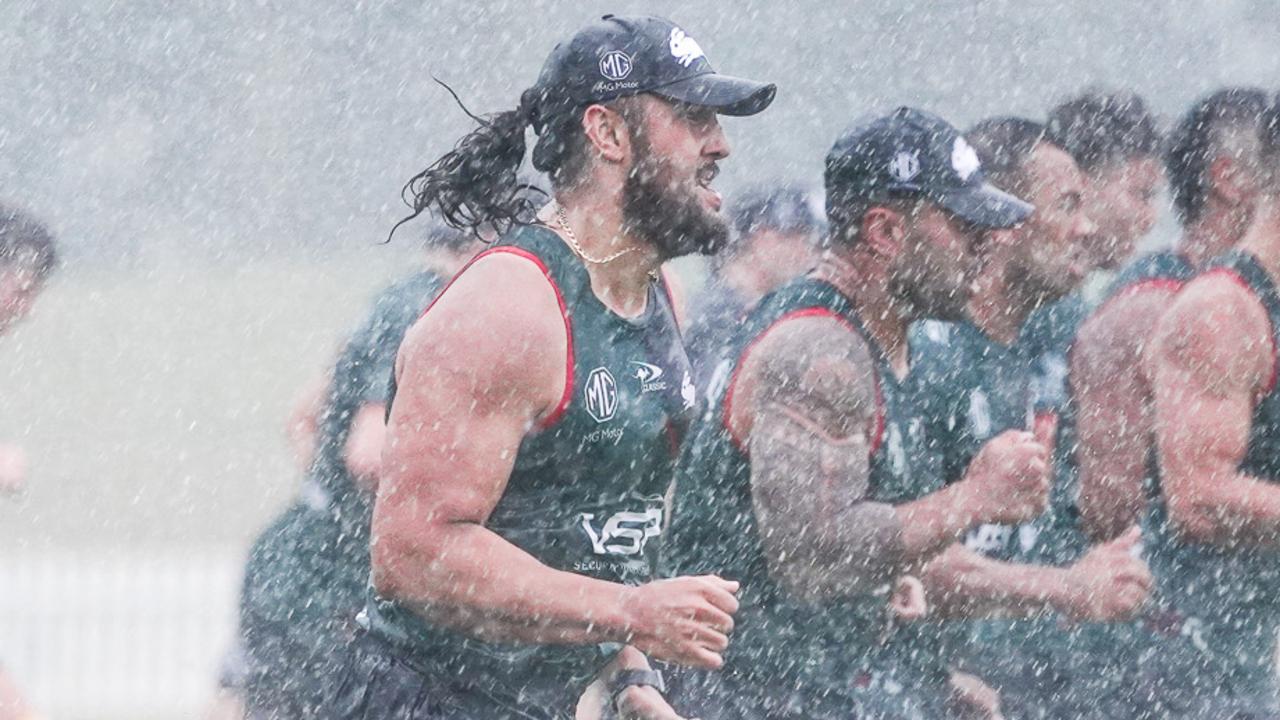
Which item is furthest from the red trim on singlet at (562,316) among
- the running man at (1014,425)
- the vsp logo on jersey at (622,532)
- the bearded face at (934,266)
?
the running man at (1014,425)

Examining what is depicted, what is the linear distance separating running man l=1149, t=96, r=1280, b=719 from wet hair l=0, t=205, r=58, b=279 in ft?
10.3

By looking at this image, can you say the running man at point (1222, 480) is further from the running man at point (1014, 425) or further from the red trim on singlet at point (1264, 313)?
the running man at point (1014, 425)

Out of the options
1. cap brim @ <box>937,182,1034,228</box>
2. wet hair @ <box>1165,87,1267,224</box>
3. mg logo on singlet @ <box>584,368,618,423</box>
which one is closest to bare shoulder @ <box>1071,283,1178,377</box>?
wet hair @ <box>1165,87,1267,224</box>

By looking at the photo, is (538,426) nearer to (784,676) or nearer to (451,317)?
(451,317)

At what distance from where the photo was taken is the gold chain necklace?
12.0ft

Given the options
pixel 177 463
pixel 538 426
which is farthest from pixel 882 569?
pixel 177 463

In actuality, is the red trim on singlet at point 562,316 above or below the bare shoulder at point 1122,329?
above

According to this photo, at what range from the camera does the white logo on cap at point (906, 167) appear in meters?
4.39

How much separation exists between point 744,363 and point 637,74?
2.19 feet

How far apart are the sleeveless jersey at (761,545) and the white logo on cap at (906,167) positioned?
36cm

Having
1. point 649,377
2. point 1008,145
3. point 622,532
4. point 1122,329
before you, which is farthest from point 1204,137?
point 622,532

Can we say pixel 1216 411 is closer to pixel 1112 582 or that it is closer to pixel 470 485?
pixel 1112 582

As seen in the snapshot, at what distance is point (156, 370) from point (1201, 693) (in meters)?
13.6

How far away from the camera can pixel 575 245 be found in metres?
3.68
